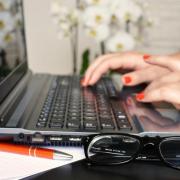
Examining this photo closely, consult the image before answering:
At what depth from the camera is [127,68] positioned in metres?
0.68

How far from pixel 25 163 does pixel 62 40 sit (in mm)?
718

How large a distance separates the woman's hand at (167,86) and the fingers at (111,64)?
3.9 inches

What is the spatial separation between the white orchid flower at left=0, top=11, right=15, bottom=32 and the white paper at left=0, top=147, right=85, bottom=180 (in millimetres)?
284

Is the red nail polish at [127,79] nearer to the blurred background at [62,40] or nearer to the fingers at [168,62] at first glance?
the fingers at [168,62]

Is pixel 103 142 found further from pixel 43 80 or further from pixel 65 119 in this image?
pixel 43 80

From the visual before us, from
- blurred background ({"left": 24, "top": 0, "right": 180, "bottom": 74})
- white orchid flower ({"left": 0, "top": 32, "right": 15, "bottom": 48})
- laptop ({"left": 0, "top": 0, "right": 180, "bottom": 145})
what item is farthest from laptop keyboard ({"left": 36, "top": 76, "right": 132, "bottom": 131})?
blurred background ({"left": 24, "top": 0, "right": 180, "bottom": 74})

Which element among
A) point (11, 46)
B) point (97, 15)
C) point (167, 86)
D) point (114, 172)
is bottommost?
point (114, 172)

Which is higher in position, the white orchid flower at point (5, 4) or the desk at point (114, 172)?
the white orchid flower at point (5, 4)

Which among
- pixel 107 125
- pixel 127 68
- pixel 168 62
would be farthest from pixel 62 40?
pixel 107 125

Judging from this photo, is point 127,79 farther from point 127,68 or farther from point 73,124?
point 73,124

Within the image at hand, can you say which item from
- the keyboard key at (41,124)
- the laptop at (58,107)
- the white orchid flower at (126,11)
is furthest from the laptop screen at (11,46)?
the white orchid flower at (126,11)

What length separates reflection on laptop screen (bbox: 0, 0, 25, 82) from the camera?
556 millimetres

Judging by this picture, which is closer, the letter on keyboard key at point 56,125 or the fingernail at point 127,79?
the letter on keyboard key at point 56,125

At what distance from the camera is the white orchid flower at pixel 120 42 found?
30.8 inches
